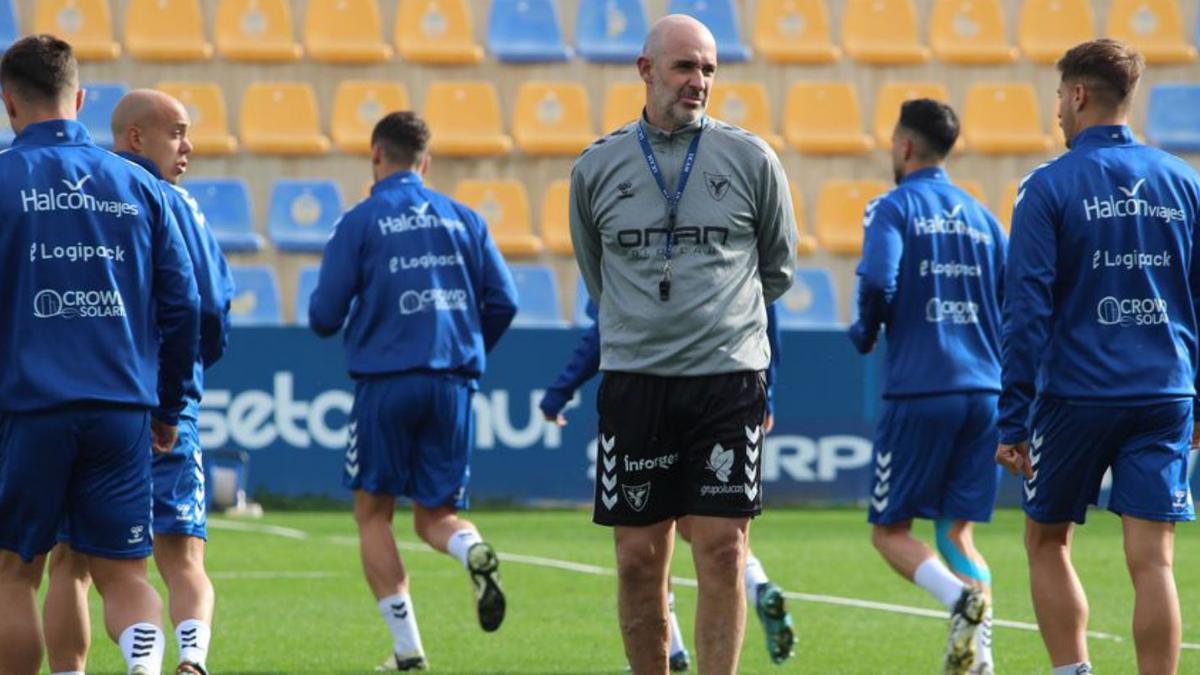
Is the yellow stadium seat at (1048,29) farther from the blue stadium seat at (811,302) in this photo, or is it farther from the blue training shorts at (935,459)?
the blue training shorts at (935,459)

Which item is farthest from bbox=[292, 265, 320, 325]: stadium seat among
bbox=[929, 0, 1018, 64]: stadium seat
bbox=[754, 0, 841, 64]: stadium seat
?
bbox=[929, 0, 1018, 64]: stadium seat

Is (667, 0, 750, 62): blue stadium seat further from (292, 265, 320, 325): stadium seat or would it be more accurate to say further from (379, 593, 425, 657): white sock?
(379, 593, 425, 657): white sock

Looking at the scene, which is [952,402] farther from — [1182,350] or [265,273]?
[265,273]

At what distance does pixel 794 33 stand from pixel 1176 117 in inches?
154

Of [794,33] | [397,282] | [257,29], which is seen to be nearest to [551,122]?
[794,33]

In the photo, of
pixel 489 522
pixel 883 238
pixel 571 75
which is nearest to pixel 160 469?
pixel 883 238

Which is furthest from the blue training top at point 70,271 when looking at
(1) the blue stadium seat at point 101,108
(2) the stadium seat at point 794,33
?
(2) the stadium seat at point 794,33

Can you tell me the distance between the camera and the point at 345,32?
64.3 ft

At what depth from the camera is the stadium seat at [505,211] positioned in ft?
62.0

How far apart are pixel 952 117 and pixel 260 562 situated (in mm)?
6002

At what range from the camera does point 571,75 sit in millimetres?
19641

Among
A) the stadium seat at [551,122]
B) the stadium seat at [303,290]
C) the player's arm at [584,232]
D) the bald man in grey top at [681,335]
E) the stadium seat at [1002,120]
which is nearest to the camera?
the bald man in grey top at [681,335]

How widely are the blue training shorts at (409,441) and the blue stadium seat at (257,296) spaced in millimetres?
9154

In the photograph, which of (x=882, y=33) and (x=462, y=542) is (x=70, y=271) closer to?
(x=462, y=542)
